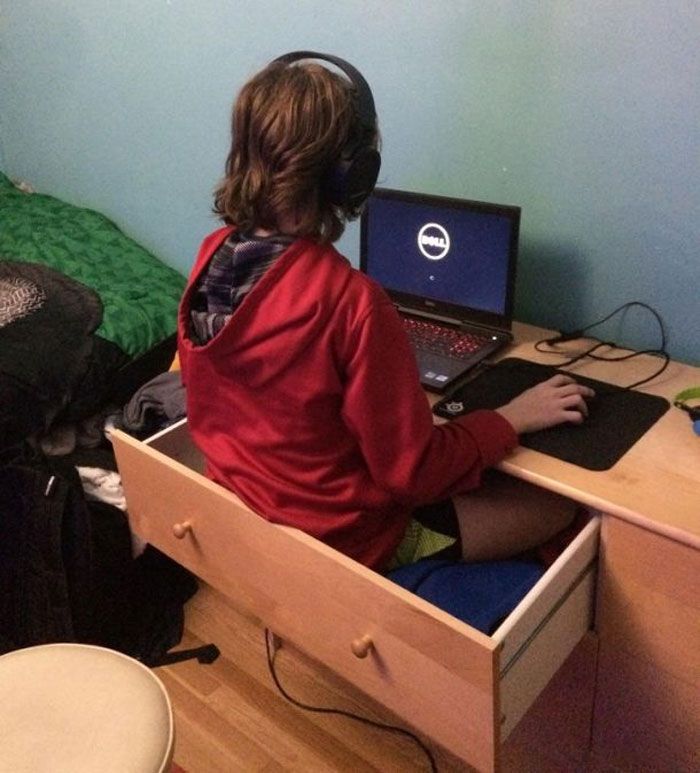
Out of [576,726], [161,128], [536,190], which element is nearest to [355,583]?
[576,726]

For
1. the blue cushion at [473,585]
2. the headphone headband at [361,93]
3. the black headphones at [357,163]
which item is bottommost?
the blue cushion at [473,585]

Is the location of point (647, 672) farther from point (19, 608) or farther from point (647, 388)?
point (19, 608)

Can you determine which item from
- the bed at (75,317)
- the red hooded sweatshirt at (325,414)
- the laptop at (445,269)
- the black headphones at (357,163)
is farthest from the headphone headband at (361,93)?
the bed at (75,317)

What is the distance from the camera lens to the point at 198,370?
1057mm

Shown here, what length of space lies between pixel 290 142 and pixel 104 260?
1347 millimetres

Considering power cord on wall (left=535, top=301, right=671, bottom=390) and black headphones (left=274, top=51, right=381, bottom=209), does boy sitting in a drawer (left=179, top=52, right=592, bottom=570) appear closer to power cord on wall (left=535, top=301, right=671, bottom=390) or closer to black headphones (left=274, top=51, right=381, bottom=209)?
black headphones (left=274, top=51, right=381, bottom=209)

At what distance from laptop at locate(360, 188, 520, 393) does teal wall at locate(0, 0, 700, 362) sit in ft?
0.39

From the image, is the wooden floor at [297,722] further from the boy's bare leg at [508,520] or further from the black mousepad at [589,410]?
the black mousepad at [589,410]

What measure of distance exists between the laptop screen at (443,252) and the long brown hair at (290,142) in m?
0.45

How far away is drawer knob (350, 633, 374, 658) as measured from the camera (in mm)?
976

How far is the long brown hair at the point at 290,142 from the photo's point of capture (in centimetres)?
92

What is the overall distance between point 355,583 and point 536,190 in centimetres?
79

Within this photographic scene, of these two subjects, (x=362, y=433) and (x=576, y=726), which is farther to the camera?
(x=576, y=726)

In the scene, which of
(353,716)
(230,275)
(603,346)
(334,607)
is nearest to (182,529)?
(334,607)
